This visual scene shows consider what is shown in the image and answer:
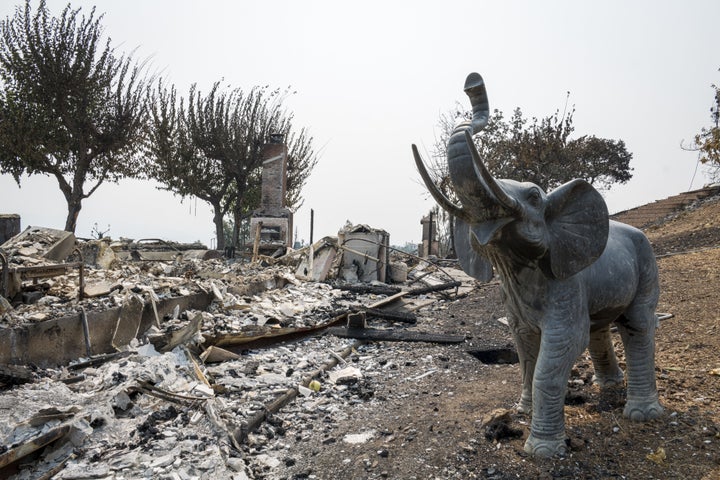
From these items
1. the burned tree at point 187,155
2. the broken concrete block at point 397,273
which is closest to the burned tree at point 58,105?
the burned tree at point 187,155

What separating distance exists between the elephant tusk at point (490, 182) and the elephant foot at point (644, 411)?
1.83 meters

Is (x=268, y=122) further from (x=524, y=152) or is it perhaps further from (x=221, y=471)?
(x=221, y=471)

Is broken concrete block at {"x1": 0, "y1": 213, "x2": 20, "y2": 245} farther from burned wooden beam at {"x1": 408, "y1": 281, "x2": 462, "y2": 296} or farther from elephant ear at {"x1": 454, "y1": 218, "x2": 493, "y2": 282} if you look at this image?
elephant ear at {"x1": 454, "y1": 218, "x2": 493, "y2": 282}

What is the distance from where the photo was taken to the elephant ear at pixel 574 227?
2.89m

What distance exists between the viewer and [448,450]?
10.9 feet

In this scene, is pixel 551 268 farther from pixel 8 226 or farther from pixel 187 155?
pixel 187 155

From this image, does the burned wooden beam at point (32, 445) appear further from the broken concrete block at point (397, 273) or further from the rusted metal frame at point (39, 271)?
the broken concrete block at point (397, 273)

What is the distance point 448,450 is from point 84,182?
2086cm

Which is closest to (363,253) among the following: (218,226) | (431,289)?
(431,289)

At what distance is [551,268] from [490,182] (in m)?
0.74

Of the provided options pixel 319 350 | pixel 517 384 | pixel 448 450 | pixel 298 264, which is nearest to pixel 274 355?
pixel 319 350

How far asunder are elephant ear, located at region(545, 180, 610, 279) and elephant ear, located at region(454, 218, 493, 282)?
0.47 metres

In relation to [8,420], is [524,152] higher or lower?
higher

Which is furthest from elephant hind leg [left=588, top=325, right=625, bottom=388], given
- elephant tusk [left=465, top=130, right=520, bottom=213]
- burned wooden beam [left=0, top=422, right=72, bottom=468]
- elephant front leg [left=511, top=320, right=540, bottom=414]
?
burned wooden beam [left=0, top=422, right=72, bottom=468]
